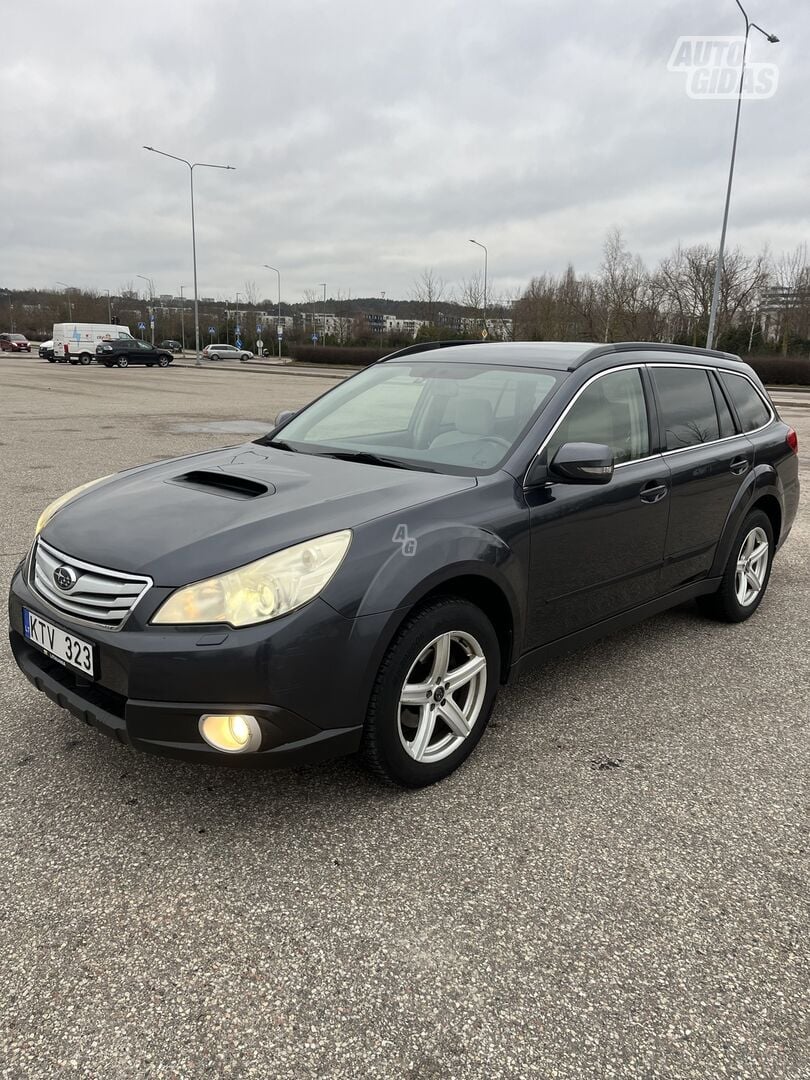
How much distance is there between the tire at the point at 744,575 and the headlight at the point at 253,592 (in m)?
2.96

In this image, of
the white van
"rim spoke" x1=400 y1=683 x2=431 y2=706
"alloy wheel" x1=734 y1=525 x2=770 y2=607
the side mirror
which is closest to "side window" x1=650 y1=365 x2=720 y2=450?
"alloy wheel" x1=734 y1=525 x2=770 y2=607

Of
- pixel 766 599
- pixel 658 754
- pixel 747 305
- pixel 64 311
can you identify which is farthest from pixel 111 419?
pixel 64 311

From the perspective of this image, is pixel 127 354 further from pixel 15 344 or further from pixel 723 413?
pixel 723 413

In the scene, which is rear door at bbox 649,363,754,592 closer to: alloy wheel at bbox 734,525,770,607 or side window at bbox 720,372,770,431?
side window at bbox 720,372,770,431

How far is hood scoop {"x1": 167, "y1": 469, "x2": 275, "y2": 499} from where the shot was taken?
3037 millimetres

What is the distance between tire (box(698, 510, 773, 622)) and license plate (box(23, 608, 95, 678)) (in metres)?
3.48

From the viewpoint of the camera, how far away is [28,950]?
6.89 ft

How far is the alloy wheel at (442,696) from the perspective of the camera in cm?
282

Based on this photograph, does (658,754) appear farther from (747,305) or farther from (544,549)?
(747,305)

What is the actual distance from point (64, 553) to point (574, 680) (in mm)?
2418

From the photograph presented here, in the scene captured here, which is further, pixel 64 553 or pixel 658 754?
pixel 658 754

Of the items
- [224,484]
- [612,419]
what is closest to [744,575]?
[612,419]

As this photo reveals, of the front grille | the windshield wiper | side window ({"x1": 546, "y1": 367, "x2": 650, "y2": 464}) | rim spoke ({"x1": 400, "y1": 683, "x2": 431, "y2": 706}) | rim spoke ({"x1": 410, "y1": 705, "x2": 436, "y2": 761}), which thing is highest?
side window ({"x1": 546, "y1": 367, "x2": 650, "y2": 464})

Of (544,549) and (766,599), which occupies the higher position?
(544,549)
